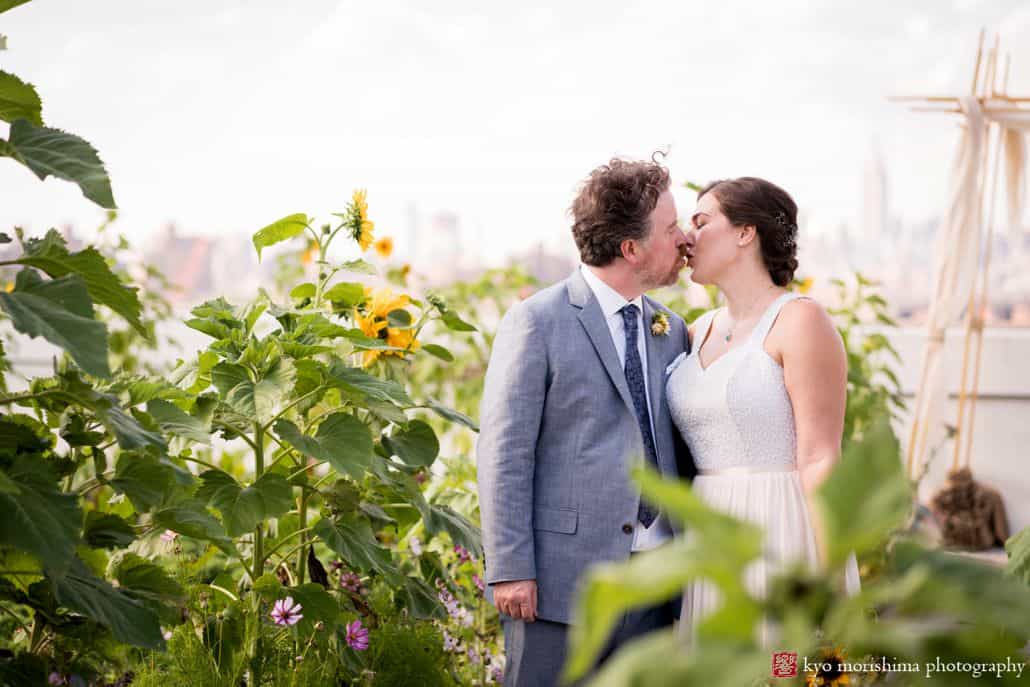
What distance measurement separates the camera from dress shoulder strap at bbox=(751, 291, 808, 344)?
2.01 metres

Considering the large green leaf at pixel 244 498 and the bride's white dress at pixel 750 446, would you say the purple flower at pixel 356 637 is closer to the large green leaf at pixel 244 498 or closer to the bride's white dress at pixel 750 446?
the large green leaf at pixel 244 498

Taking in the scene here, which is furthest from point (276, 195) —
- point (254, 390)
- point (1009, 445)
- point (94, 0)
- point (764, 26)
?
point (254, 390)

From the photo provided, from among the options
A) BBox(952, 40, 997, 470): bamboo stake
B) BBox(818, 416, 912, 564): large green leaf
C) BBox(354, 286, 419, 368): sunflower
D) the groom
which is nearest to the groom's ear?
the groom

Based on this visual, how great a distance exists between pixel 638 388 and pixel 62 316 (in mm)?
1163

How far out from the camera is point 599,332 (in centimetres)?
194

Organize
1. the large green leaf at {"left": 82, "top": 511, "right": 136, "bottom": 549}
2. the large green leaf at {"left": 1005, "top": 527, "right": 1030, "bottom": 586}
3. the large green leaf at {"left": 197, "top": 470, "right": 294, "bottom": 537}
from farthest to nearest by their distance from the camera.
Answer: the large green leaf at {"left": 197, "top": 470, "right": 294, "bottom": 537} < the large green leaf at {"left": 82, "top": 511, "right": 136, "bottom": 549} < the large green leaf at {"left": 1005, "top": 527, "right": 1030, "bottom": 586}

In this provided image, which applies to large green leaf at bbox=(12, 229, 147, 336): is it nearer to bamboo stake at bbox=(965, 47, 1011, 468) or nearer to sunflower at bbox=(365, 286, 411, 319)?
sunflower at bbox=(365, 286, 411, 319)

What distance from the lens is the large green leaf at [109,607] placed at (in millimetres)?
1239

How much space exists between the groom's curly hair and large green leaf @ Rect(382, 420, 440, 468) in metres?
0.47

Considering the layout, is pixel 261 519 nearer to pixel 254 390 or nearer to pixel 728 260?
pixel 254 390

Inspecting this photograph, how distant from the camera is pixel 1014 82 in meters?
5.04

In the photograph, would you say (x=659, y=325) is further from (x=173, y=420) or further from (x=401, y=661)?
(x=173, y=420)

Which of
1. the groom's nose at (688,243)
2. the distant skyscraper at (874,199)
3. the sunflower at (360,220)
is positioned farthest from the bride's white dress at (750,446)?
the distant skyscraper at (874,199)

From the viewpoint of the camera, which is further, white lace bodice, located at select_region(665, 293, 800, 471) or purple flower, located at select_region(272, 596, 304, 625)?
white lace bodice, located at select_region(665, 293, 800, 471)
